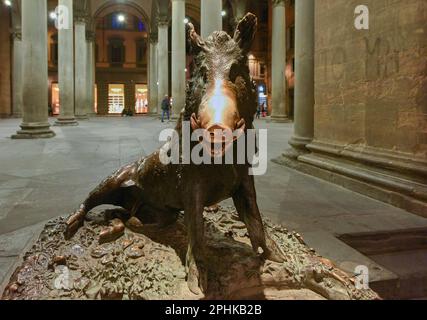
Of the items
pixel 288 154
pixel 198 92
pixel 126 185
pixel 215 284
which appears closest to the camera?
pixel 198 92

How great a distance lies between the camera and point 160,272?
2.53m

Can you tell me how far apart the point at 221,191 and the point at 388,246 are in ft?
6.86

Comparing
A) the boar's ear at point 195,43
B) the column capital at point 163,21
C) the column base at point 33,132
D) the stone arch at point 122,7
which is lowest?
the column base at point 33,132

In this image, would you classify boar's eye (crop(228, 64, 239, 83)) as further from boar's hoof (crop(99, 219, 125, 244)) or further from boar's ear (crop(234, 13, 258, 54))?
boar's hoof (crop(99, 219, 125, 244))

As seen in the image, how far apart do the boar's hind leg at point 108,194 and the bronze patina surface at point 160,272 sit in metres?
0.14

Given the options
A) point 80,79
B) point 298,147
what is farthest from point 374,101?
point 80,79

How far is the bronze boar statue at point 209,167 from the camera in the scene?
6.77 ft

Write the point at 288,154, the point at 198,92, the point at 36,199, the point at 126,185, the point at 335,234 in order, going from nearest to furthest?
1. the point at 198,92
2. the point at 126,185
3. the point at 335,234
4. the point at 36,199
5. the point at 288,154

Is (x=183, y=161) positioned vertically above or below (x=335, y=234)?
above

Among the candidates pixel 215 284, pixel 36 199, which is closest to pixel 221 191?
pixel 215 284

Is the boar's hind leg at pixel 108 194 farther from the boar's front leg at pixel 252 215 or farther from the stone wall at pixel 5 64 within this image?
the stone wall at pixel 5 64

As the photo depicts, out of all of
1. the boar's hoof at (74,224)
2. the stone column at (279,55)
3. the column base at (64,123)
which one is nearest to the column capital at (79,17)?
the column base at (64,123)

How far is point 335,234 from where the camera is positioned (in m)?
3.76
